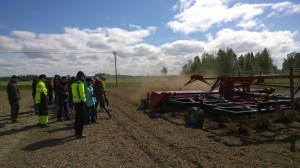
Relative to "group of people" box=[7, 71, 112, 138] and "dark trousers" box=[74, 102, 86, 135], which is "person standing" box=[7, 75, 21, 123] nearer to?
"group of people" box=[7, 71, 112, 138]

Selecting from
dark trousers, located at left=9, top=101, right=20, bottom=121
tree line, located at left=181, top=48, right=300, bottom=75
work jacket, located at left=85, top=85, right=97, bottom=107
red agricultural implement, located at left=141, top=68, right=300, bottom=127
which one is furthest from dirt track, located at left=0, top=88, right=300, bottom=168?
tree line, located at left=181, top=48, right=300, bottom=75

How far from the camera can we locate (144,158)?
6.68m

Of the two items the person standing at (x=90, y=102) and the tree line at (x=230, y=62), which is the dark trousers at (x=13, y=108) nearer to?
the person standing at (x=90, y=102)

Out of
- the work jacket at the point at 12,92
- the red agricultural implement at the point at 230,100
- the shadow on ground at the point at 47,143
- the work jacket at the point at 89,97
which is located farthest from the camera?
the work jacket at the point at 12,92

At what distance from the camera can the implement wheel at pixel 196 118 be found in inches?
396

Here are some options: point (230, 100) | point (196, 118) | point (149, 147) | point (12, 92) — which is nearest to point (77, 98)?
point (149, 147)

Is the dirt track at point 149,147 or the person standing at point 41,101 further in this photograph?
the person standing at point 41,101

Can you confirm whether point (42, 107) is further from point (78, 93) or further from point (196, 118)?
point (196, 118)

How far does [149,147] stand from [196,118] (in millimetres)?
3047

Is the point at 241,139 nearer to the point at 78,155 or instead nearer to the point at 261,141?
the point at 261,141

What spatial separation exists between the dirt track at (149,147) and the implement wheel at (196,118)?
28cm

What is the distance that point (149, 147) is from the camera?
7570 millimetres

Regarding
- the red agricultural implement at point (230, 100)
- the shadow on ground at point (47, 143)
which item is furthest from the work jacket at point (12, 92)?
the red agricultural implement at point (230, 100)

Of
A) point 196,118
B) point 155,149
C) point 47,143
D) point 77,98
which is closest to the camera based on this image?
point 155,149
